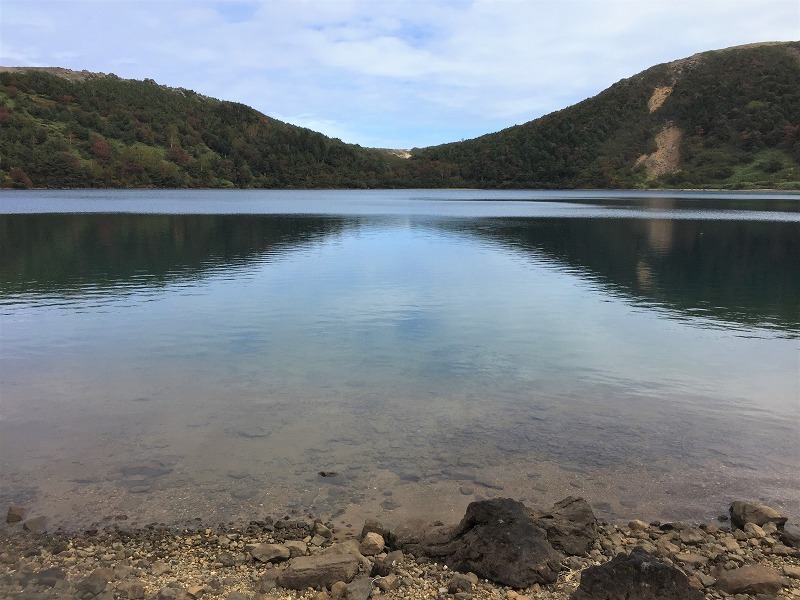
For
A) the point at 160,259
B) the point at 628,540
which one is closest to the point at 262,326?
the point at 628,540

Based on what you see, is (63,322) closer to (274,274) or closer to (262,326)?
(262,326)

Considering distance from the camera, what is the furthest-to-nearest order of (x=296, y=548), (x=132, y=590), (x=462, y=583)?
(x=296, y=548) < (x=462, y=583) < (x=132, y=590)

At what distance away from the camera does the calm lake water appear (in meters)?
12.1

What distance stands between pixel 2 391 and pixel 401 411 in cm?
1151

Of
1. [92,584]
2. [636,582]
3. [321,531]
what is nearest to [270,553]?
[321,531]

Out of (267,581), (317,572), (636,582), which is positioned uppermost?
(636,582)

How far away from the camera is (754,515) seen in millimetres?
10664

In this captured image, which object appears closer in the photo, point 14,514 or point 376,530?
point 376,530

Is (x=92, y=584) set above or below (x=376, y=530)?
above

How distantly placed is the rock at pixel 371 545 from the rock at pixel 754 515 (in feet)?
20.8

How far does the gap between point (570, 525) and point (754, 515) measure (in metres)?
3.50

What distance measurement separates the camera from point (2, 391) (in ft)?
57.0

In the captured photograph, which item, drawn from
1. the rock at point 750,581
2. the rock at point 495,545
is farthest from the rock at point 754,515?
the rock at point 495,545

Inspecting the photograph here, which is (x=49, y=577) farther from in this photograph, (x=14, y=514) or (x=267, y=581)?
(x=267, y=581)
